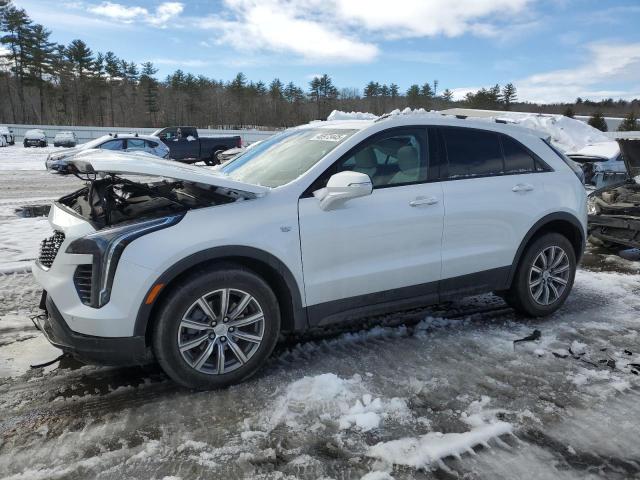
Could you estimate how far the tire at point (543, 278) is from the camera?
15.0 ft

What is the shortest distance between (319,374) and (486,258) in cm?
181

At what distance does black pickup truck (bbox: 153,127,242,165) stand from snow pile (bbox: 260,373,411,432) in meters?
21.1

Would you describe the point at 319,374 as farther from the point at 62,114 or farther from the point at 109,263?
the point at 62,114

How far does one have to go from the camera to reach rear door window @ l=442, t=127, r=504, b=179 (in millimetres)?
4168

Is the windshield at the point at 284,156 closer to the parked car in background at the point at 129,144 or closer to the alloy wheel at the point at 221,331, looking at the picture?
the alloy wheel at the point at 221,331

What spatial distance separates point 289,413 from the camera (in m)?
3.04

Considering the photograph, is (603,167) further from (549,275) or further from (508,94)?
(508,94)

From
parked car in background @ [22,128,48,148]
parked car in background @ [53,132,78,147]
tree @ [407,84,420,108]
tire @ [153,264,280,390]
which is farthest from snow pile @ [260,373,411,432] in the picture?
tree @ [407,84,420,108]

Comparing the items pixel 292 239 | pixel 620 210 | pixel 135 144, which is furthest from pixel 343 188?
pixel 135 144

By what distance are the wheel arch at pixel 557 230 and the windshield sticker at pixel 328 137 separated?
6.31 ft

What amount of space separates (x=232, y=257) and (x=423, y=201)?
1564 mm

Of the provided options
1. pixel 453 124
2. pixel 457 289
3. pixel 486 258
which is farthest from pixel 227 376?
pixel 453 124

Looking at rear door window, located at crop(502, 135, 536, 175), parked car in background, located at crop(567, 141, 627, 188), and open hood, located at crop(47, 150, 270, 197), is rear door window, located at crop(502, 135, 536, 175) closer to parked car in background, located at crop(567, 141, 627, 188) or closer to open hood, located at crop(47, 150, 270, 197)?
open hood, located at crop(47, 150, 270, 197)

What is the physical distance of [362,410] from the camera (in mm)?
3047
